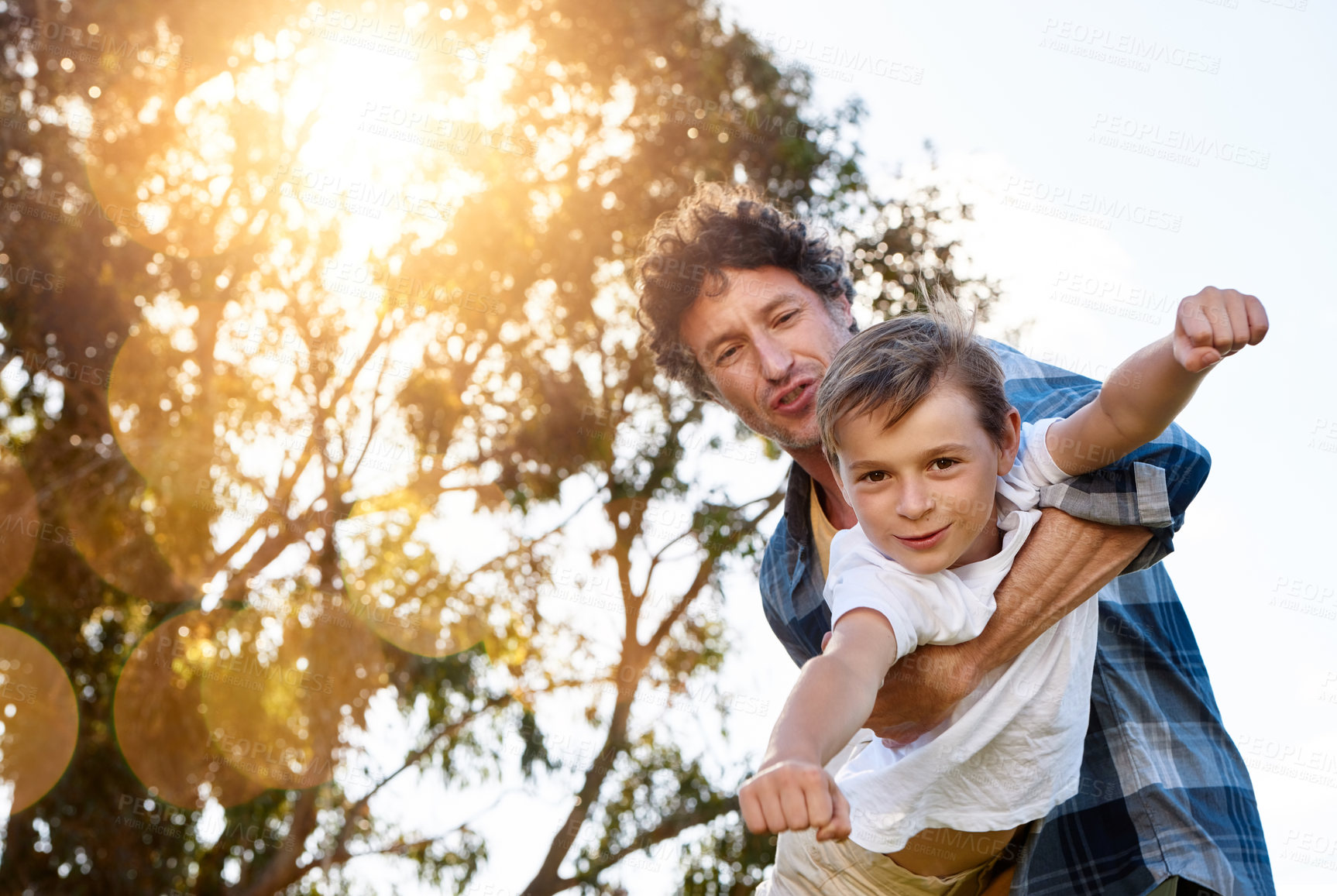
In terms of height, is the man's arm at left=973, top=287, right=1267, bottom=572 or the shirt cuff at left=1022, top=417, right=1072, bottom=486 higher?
the shirt cuff at left=1022, top=417, right=1072, bottom=486

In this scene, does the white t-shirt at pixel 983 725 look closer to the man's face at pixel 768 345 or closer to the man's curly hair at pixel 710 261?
the man's face at pixel 768 345

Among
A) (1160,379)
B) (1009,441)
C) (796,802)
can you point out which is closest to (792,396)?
(1009,441)

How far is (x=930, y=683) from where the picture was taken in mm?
1689

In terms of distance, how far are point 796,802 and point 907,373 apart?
2.52 feet

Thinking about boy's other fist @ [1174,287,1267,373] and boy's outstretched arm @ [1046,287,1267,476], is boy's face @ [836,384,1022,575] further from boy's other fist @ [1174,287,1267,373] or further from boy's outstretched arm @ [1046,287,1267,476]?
boy's other fist @ [1174,287,1267,373]

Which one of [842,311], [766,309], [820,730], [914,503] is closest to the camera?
[820,730]

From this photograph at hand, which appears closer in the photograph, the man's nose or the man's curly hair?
the man's nose

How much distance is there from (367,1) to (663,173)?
2.53 m

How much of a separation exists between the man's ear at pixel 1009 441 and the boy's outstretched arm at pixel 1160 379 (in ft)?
0.30

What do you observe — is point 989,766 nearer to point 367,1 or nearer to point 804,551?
point 804,551

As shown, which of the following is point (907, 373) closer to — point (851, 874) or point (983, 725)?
point (983, 725)

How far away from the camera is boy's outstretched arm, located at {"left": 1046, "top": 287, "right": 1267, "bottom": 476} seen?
1.33m

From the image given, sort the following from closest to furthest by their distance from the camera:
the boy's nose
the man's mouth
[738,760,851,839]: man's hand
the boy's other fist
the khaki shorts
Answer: [738,760,851,839]: man's hand, the boy's other fist, the boy's nose, the khaki shorts, the man's mouth

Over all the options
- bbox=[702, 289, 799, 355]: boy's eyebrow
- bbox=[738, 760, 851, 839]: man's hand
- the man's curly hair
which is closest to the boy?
bbox=[738, 760, 851, 839]: man's hand
